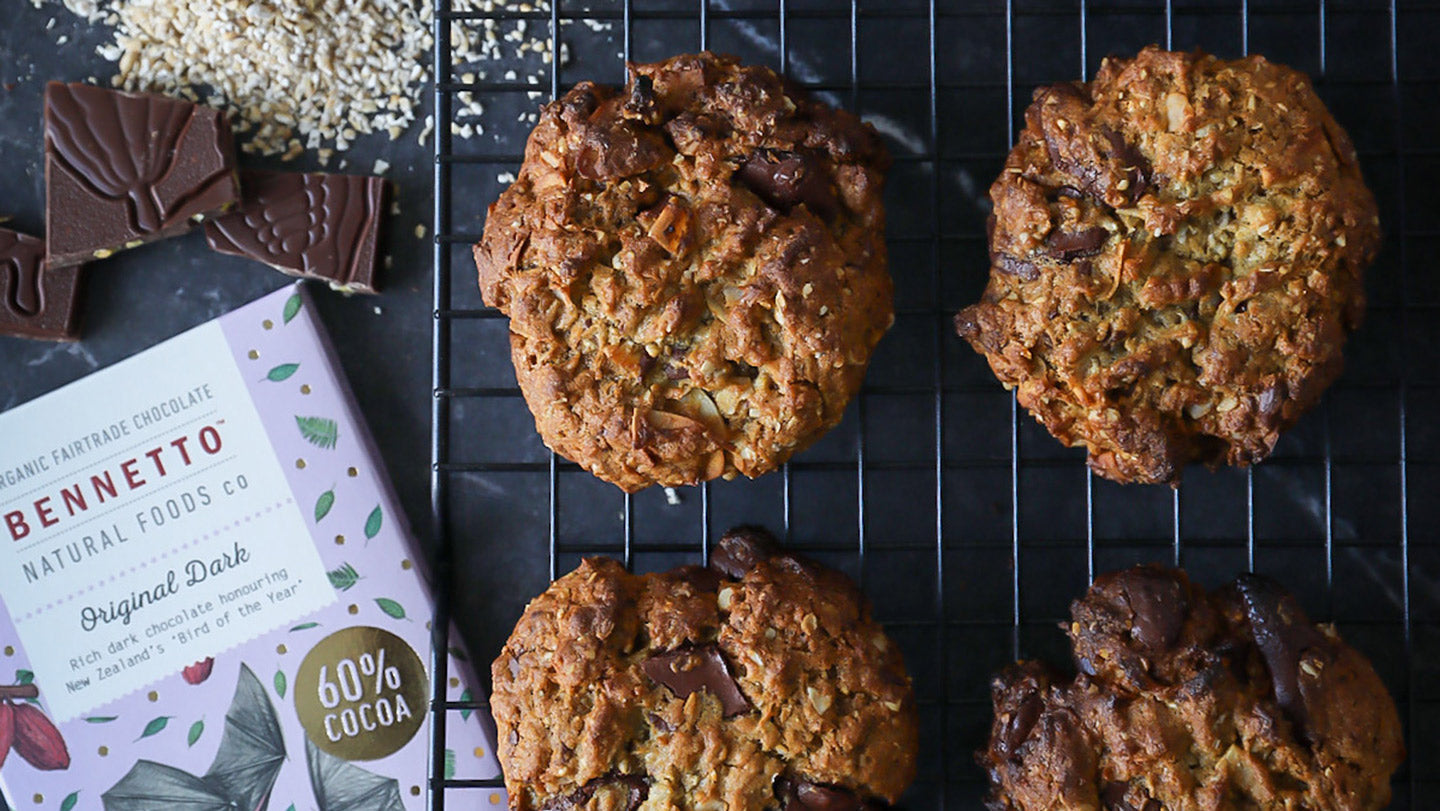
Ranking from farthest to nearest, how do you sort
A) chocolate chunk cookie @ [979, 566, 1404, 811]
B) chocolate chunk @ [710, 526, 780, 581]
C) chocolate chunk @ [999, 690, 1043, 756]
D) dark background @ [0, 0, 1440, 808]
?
dark background @ [0, 0, 1440, 808] → chocolate chunk @ [710, 526, 780, 581] → chocolate chunk @ [999, 690, 1043, 756] → chocolate chunk cookie @ [979, 566, 1404, 811]

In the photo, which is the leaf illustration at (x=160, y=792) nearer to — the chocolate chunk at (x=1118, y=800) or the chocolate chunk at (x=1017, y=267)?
the chocolate chunk at (x=1118, y=800)

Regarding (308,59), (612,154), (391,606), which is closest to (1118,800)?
(612,154)

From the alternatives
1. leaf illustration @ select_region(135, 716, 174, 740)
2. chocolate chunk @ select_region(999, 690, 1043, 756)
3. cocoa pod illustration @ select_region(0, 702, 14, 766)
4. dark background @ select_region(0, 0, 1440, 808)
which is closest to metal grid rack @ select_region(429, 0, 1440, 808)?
dark background @ select_region(0, 0, 1440, 808)

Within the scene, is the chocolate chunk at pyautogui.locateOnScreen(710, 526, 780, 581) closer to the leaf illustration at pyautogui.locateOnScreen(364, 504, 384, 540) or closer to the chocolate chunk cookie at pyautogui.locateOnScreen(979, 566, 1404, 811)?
the chocolate chunk cookie at pyautogui.locateOnScreen(979, 566, 1404, 811)

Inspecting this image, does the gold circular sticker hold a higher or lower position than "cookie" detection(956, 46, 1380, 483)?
lower

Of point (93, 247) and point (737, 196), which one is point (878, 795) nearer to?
point (737, 196)

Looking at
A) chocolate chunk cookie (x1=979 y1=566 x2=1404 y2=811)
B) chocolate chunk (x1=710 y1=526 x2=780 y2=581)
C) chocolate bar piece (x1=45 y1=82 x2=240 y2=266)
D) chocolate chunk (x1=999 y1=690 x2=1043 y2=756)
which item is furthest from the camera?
chocolate bar piece (x1=45 y1=82 x2=240 y2=266)

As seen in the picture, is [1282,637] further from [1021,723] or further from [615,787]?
[615,787]
